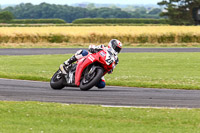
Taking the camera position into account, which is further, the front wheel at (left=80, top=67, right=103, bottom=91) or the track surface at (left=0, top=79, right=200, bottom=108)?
the front wheel at (left=80, top=67, right=103, bottom=91)

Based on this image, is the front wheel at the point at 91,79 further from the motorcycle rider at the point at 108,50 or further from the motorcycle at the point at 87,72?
the motorcycle rider at the point at 108,50

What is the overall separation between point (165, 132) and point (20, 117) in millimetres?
2866

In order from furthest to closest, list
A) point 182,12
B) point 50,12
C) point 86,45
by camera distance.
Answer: point 50,12 → point 182,12 → point 86,45

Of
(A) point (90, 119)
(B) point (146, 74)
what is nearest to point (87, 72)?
(A) point (90, 119)

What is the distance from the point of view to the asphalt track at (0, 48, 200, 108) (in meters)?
11.5

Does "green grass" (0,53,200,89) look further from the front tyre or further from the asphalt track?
the front tyre

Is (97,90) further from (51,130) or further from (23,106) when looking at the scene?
(51,130)

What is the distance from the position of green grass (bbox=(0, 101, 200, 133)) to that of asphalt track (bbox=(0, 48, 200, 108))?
0.97 m

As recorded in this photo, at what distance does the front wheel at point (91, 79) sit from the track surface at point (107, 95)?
179 millimetres

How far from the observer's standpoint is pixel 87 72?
13258 millimetres

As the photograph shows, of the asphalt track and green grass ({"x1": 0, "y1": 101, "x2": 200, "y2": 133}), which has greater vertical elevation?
green grass ({"x1": 0, "y1": 101, "x2": 200, "y2": 133})

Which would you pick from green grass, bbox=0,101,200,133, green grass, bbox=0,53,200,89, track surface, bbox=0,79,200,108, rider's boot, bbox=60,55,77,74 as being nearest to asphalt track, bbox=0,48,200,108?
track surface, bbox=0,79,200,108

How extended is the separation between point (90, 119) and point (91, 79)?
401 centimetres

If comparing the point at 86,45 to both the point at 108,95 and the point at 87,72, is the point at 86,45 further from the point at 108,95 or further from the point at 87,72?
the point at 108,95
